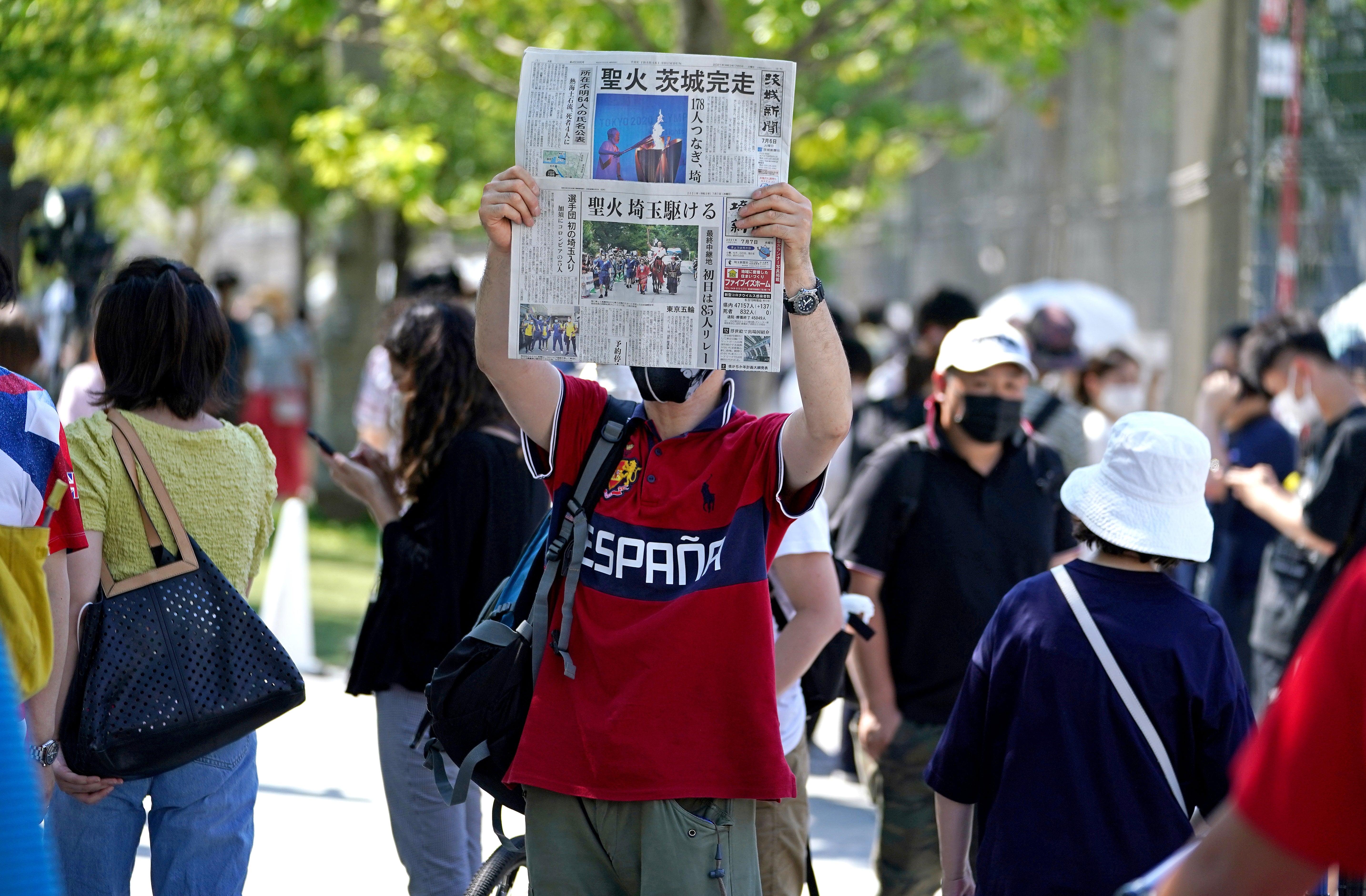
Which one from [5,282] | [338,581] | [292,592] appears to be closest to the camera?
[5,282]

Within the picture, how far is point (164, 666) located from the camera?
3.10 metres

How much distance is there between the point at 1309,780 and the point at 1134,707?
1204 millimetres

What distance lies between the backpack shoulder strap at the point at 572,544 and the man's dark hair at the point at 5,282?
1.32m

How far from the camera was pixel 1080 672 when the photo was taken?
2820 millimetres

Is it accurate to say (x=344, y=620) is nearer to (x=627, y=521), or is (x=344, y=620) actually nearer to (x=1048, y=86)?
(x=627, y=521)

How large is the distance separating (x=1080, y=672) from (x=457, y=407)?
188cm

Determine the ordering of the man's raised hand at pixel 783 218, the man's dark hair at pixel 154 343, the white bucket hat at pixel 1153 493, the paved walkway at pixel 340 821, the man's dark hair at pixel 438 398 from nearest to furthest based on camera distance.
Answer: the man's raised hand at pixel 783 218 → the white bucket hat at pixel 1153 493 → the man's dark hair at pixel 154 343 → the man's dark hair at pixel 438 398 → the paved walkway at pixel 340 821

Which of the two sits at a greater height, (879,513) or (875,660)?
(879,513)

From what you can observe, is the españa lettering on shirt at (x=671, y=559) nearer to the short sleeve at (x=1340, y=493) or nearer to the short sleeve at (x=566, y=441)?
the short sleeve at (x=566, y=441)

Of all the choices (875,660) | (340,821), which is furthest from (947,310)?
(340,821)

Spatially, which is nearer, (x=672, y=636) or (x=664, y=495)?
(x=672, y=636)

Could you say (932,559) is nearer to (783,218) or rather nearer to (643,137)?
(783,218)

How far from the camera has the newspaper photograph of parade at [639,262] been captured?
276 centimetres

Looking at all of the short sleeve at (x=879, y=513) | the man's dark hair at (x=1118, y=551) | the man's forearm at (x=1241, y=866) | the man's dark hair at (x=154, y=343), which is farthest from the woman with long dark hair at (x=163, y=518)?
the man's forearm at (x=1241, y=866)
